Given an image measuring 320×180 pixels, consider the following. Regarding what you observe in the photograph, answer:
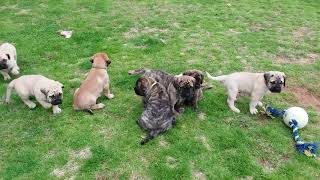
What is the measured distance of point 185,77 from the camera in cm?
812

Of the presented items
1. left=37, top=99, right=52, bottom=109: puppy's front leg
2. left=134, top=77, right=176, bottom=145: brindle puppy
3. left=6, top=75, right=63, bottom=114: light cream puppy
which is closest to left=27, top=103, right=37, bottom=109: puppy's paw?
left=6, top=75, right=63, bottom=114: light cream puppy

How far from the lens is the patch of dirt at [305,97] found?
905cm

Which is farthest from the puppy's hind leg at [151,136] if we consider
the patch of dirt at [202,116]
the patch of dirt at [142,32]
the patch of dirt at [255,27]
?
the patch of dirt at [255,27]

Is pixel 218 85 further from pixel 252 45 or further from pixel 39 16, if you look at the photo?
pixel 39 16

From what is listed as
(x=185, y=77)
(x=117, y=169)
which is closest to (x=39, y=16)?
(x=185, y=77)

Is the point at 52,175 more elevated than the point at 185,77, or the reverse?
the point at 185,77

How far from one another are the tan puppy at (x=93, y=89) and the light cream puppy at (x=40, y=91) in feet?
1.30

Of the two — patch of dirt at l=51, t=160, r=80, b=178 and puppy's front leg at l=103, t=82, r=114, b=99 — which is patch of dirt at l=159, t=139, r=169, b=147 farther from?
puppy's front leg at l=103, t=82, r=114, b=99

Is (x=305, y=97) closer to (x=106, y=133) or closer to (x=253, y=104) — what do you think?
(x=253, y=104)

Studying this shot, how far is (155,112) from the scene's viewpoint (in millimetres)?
7773

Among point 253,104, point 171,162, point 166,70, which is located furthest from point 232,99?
point 166,70

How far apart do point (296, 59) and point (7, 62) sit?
7.69 m

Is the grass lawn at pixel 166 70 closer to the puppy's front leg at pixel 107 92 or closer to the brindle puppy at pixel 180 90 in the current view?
the puppy's front leg at pixel 107 92

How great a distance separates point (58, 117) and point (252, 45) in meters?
6.31
